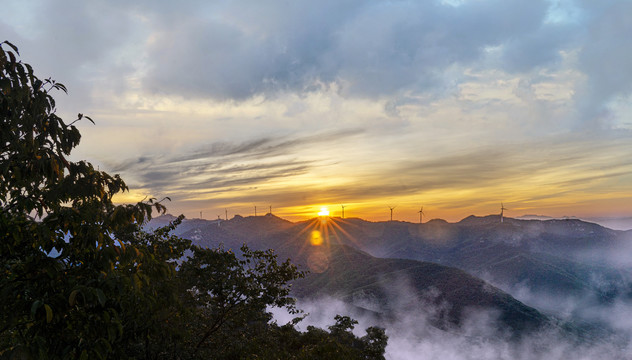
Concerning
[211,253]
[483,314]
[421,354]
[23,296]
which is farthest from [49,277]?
[483,314]

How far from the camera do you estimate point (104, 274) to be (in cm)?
533

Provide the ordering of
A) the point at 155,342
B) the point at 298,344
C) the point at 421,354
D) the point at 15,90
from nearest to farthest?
the point at 15,90 < the point at 155,342 < the point at 298,344 < the point at 421,354

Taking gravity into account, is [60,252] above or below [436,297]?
above

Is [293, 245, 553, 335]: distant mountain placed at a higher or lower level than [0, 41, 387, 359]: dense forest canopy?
lower

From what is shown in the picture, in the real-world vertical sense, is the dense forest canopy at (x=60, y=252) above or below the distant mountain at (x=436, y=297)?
above

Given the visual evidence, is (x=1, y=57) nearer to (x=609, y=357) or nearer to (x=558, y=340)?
(x=558, y=340)

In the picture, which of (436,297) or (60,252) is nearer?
(60,252)

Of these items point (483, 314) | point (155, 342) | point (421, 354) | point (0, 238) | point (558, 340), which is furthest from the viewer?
point (483, 314)

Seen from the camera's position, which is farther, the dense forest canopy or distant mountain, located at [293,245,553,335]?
distant mountain, located at [293,245,553,335]

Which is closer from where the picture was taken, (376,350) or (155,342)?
(155,342)

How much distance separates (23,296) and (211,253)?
13000 mm

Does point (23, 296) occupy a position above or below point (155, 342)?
above

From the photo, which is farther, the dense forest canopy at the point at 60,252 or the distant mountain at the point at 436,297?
the distant mountain at the point at 436,297

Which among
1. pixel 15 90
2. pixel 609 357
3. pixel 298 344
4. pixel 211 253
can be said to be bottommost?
pixel 609 357
